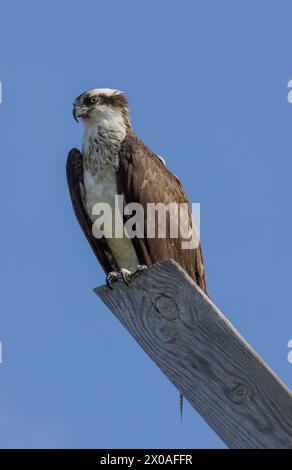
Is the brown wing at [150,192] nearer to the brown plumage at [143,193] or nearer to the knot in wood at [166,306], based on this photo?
the brown plumage at [143,193]

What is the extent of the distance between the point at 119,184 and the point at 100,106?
102cm

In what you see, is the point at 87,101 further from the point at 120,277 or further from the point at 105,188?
the point at 120,277

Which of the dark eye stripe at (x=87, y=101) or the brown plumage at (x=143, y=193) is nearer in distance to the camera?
the brown plumage at (x=143, y=193)

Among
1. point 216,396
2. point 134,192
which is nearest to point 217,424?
point 216,396

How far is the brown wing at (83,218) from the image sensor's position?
6.92 metres

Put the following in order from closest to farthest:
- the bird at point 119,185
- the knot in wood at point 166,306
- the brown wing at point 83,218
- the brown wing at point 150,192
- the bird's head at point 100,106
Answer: the knot in wood at point 166,306 → the brown wing at point 150,192 → the bird at point 119,185 → the brown wing at point 83,218 → the bird's head at point 100,106

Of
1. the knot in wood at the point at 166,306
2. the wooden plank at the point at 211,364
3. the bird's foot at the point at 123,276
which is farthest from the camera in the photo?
the bird's foot at the point at 123,276

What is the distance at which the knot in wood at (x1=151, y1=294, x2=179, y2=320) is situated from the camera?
131 inches

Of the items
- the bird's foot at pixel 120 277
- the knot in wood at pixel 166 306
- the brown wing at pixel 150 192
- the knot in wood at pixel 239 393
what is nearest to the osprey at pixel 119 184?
the brown wing at pixel 150 192

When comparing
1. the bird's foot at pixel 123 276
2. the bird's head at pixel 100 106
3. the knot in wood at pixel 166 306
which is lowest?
the knot in wood at pixel 166 306

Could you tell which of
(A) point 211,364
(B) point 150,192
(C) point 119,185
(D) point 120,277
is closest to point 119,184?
(C) point 119,185

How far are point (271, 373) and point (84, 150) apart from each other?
4210 millimetres

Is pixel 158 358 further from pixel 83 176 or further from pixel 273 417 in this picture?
pixel 83 176

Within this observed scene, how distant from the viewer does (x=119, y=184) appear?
21.8ft
